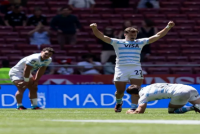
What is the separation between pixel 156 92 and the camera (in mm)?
10414

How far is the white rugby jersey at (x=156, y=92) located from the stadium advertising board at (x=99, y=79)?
20.8 feet

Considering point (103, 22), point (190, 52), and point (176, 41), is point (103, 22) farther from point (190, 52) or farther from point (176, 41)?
point (190, 52)

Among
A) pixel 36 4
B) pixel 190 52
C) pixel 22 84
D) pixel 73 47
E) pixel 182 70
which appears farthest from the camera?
pixel 36 4

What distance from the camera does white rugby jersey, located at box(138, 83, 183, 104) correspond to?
1034 cm

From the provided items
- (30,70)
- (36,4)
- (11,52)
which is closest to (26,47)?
(11,52)

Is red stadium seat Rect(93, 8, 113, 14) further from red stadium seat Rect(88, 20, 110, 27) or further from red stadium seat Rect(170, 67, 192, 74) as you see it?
red stadium seat Rect(170, 67, 192, 74)

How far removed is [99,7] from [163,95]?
40.2 feet

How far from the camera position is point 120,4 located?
2220 cm

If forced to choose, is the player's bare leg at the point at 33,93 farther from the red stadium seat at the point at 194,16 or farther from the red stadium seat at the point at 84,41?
the red stadium seat at the point at 194,16

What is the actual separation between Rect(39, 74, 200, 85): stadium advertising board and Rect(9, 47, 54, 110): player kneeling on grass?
101 inches

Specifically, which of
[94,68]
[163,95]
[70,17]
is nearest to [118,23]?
[70,17]

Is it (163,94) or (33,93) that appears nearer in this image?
(163,94)

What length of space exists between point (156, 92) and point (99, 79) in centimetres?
663

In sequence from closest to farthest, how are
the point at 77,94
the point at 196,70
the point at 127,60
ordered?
the point at 127,60, the point at 77,94, the point at 196,70
